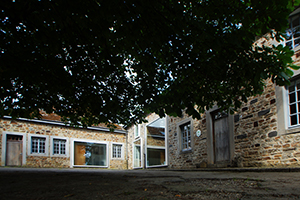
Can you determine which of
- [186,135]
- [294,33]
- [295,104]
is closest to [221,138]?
[186,135]

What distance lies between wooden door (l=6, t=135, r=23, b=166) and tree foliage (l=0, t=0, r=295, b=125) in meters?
9.72

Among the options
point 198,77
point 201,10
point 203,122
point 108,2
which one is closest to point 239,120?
point 203,122

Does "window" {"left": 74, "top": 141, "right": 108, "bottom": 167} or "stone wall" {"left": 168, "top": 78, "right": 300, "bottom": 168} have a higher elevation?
"stone wall" {"left": 168, "top": 78, "right": 300, "bottom": 168}

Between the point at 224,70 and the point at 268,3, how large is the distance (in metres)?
1.22

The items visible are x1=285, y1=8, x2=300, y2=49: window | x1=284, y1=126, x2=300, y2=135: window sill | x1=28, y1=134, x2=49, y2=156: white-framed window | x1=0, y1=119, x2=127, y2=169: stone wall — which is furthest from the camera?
x1=28, y1=134, x2=49, y2=156: white-framed window

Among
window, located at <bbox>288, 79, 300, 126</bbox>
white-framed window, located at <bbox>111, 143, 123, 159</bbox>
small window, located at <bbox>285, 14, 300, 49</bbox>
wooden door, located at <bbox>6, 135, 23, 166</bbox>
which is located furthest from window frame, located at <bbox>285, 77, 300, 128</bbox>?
white-framed window, located at <bbox>111, 143, 123, 159</bbox>

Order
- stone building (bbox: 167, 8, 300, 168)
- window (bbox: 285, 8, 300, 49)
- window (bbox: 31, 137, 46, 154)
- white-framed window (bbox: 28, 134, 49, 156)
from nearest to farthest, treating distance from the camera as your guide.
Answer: stone building (bbox: 167, 8, 300, 168) → window (bbox: 285, 8, 300, 49) → white-framed window (bbox: 28, 134, 49, 156) → window (bbox: 31, 137, 46, 154)

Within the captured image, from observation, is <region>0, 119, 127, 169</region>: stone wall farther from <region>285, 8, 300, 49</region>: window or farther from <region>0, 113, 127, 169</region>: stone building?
<region>285, 8, 300, 49</region>: window

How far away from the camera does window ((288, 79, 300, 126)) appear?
5.73m

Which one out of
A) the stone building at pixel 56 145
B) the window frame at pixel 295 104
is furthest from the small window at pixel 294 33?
the stone building at pixel 56 145

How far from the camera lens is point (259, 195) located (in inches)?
90.7

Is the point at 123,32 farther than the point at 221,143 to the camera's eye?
No

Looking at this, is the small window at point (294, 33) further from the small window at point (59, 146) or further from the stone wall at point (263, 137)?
the small window at point (59, 146)

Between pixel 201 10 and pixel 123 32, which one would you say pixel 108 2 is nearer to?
pixel 123 32
